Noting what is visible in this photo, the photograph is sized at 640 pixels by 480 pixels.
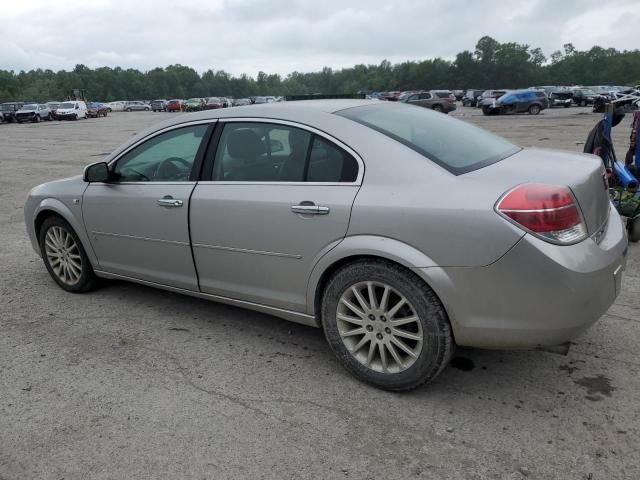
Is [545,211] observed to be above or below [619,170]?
above

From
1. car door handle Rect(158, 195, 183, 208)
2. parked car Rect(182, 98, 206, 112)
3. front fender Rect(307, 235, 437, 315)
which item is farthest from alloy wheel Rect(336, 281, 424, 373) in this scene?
parked car Rect(182, 98, 206, 112)

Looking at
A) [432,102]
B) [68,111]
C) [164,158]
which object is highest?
[164,158]

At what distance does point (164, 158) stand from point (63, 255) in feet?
4.86

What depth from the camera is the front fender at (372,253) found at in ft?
8.66

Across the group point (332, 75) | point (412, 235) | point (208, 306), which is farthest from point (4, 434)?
point (332, 75)

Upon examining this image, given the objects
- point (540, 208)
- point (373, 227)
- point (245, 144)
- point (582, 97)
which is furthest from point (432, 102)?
point (540, 208)

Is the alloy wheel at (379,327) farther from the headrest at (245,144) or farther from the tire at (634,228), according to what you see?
the tire at (634,228)

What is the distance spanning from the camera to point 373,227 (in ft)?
9.05

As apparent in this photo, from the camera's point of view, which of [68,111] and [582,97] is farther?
[68,111]

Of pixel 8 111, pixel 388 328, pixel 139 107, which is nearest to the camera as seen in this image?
pixel 388 328

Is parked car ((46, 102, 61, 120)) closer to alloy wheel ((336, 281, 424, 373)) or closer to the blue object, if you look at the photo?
the blue object

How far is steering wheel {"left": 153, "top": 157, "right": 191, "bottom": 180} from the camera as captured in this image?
3721 millimetres

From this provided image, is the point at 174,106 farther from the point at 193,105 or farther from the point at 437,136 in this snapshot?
the point at 437,136

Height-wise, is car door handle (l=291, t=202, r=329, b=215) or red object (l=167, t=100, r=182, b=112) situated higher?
car door handle (l=291, t=202, r=329, b=215)
